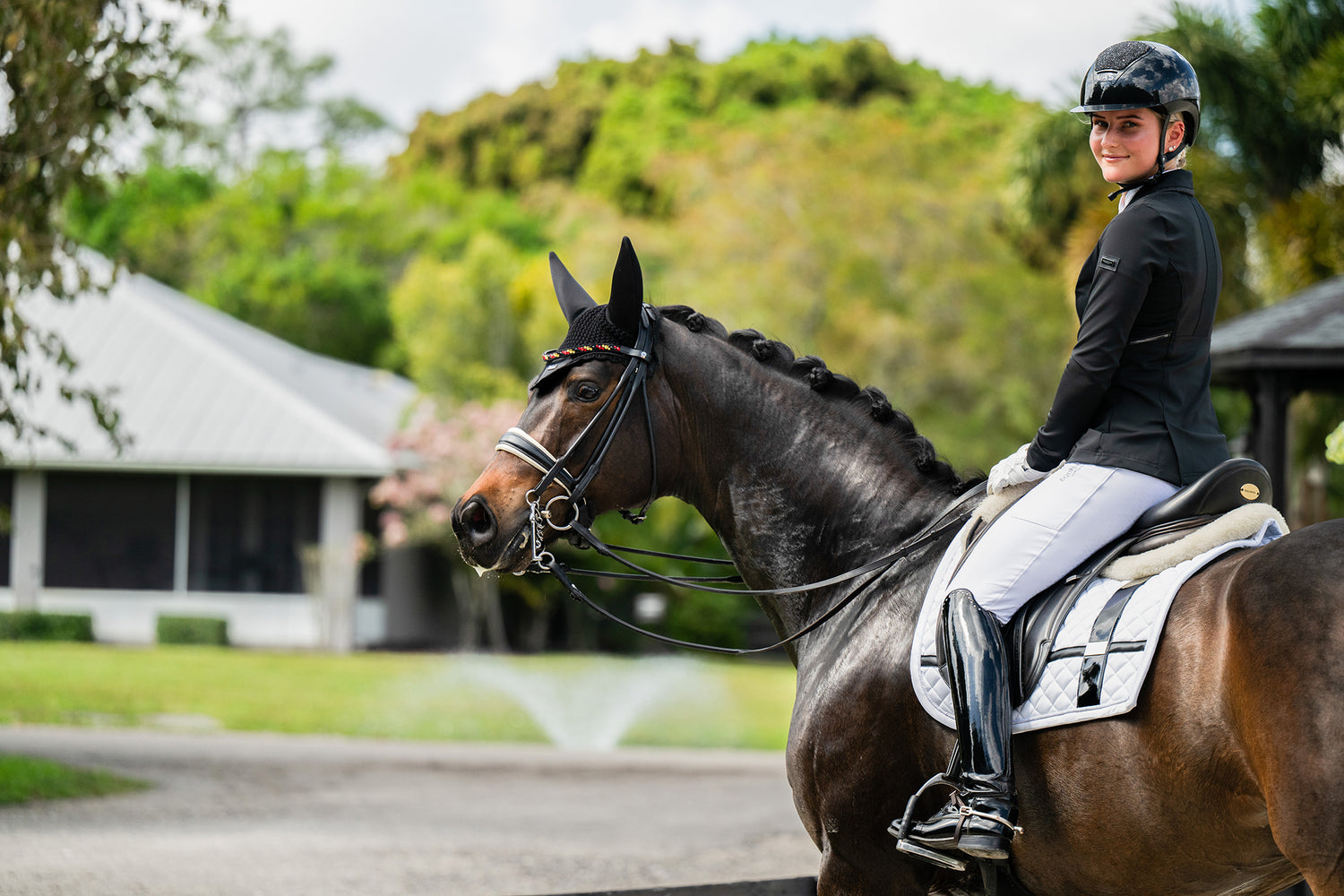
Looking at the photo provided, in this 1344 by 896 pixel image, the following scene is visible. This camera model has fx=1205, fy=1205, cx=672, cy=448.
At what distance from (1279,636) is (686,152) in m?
26.9

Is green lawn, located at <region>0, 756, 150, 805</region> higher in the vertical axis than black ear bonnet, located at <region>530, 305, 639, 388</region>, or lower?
lower

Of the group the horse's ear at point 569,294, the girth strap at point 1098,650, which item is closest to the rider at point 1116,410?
the girth strap at point 1098,650

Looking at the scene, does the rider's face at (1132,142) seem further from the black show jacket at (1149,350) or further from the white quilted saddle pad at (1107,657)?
the white quilted saddle pad at (1107,657)

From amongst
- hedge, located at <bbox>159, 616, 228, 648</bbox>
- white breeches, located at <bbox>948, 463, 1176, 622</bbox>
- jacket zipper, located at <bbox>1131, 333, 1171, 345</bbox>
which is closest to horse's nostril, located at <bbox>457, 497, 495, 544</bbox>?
white breeches, located at <bbox>948, 463, 1176, 622</bbox>

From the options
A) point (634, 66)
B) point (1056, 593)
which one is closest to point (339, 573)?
point (1056, 593)

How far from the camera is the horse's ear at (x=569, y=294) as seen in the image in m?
3.97

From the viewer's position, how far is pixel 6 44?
7875mm

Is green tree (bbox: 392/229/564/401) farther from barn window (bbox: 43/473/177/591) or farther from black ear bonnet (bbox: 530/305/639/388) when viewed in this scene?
black ear bonnet (bbox: 530/305/639/388)

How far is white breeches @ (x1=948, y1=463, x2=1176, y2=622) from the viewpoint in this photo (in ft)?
10.3

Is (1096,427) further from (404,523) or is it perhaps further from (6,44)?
(404,523)

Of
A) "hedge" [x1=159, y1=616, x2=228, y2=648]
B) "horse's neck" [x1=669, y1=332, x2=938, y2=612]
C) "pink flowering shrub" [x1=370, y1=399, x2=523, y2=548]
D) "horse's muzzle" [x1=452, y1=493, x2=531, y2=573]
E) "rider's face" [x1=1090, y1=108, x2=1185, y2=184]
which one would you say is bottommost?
"hedge" [x1=159, y1=616, x2=228, y2=648]

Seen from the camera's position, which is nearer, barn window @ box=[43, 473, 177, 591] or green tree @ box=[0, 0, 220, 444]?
green tree @ box=[0, 0, 220, 444]

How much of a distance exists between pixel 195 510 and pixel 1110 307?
22.4 m

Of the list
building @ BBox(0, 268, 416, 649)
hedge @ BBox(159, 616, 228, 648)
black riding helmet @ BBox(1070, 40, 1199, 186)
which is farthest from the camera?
building @ BBox(0, 268, 416, 649)
